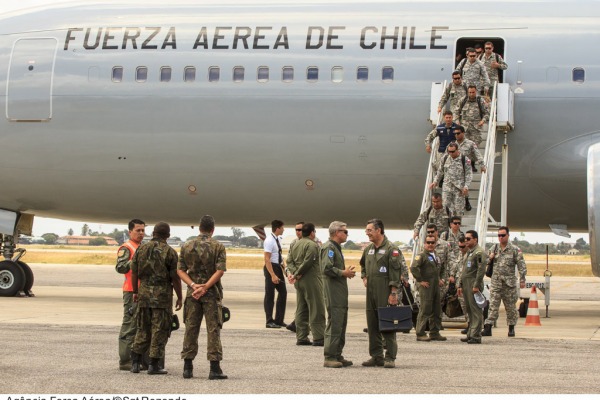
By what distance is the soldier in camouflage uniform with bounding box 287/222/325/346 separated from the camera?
15.1 m

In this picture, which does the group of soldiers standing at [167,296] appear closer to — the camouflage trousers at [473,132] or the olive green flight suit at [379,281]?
the olive green flight suit at [379,281]

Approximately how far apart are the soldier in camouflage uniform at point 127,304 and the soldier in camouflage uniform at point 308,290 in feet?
11.3

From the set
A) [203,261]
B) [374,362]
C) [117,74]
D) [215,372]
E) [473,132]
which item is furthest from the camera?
[117,74]

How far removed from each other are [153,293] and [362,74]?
9776 millimetres

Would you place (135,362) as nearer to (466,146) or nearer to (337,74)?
(466,146)

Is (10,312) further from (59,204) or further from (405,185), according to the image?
(405,185)

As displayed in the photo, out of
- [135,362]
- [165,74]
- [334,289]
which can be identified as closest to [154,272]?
[135,362]

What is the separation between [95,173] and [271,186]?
12.0 feet

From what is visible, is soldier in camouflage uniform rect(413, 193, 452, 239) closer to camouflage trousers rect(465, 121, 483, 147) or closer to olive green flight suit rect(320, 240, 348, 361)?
camouflage trousers rect(465, 121, 483, 147)

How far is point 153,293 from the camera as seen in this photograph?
38.3 ft

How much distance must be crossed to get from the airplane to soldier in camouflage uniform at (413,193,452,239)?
2351mm

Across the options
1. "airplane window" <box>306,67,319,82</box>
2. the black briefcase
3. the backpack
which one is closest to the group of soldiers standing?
the black briefcase

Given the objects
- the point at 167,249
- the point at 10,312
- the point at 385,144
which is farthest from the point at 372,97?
the point at 167,249

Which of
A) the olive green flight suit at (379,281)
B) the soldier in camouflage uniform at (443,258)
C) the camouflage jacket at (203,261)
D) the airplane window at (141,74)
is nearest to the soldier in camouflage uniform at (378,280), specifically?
the olive green flight suit at (379,281)
